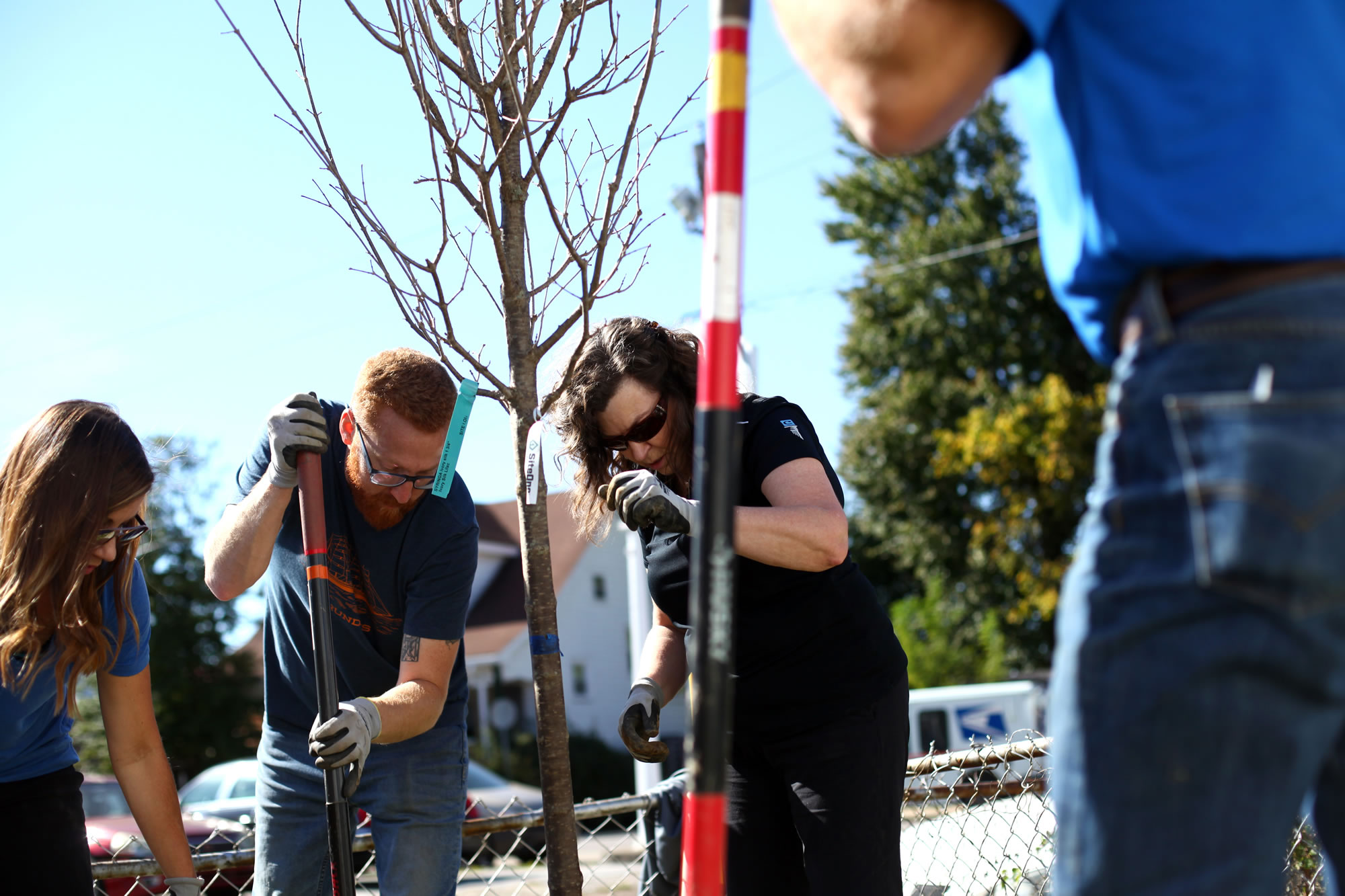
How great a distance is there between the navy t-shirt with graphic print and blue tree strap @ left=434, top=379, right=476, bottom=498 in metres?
0.20

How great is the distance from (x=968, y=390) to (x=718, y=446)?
2107 centimetres

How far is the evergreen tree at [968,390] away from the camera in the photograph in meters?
20.1

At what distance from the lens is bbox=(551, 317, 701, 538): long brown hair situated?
9.28ft

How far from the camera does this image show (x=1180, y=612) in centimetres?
103

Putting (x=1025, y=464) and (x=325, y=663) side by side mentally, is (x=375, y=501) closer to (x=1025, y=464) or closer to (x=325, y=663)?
(x=325, y=663)

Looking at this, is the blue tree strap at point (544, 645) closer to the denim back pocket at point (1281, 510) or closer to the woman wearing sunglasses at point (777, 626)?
the woman wearing sunglasses at point (777, 626)

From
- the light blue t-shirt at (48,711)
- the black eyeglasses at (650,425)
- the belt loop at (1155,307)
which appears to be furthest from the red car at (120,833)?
the belt loop at (1155,307)

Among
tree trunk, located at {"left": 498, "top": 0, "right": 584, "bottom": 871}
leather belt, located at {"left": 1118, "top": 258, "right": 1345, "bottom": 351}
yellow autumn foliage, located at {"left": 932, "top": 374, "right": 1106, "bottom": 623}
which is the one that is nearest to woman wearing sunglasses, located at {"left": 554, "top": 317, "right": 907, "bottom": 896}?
tree trunk, located at {"left": 498, "top": 0, "right": 584, "bottom": 871}

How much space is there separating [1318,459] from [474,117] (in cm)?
204

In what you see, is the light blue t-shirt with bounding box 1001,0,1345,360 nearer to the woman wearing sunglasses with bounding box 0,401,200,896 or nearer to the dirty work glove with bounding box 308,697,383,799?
the dirty work glove with bounding box 308,697,383,799

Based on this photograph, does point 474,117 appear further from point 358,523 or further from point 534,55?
point 358,523

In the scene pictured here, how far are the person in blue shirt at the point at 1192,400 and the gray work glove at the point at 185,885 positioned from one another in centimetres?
241

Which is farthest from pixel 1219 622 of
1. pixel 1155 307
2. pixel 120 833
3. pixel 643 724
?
pixel 120 833

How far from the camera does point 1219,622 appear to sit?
3.34 ft
